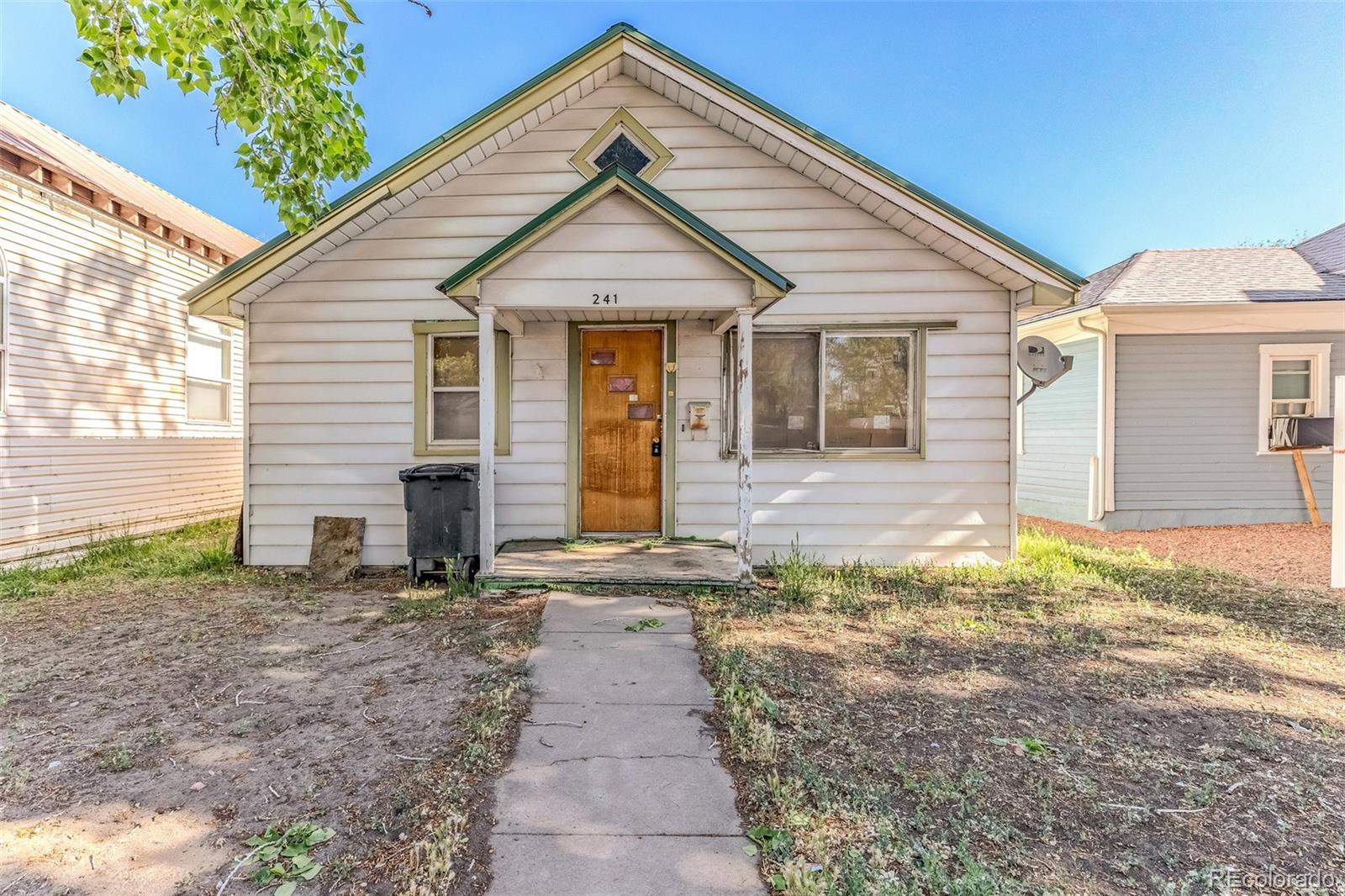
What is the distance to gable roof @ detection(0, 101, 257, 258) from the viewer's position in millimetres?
6848

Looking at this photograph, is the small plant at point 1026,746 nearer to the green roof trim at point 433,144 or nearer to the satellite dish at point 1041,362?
the satellite dish at point 1041,362

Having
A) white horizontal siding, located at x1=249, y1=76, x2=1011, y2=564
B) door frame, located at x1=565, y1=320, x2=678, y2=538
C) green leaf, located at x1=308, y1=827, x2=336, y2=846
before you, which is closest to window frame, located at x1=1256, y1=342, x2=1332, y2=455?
white horizontal siding, located at x1=249, y1=76, x2=1011, y2=564

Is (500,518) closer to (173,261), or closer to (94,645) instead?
(94,645)

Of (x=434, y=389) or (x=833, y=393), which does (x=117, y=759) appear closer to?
(x=434, y=389)

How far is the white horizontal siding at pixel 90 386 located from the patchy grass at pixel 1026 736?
7931mm

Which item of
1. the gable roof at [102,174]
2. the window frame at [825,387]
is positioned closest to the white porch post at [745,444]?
the window frame at [825,387]

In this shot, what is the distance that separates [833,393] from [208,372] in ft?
31.7

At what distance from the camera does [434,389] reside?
660cm

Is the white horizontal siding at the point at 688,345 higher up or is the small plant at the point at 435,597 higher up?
the white horizontal siding at the point at 688,345

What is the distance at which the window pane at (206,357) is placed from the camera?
30.1 feet

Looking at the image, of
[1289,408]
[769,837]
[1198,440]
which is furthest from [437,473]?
[1289,408]

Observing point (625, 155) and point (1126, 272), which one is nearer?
point (625, 155)

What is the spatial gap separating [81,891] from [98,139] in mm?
13312

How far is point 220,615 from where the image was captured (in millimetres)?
5066
